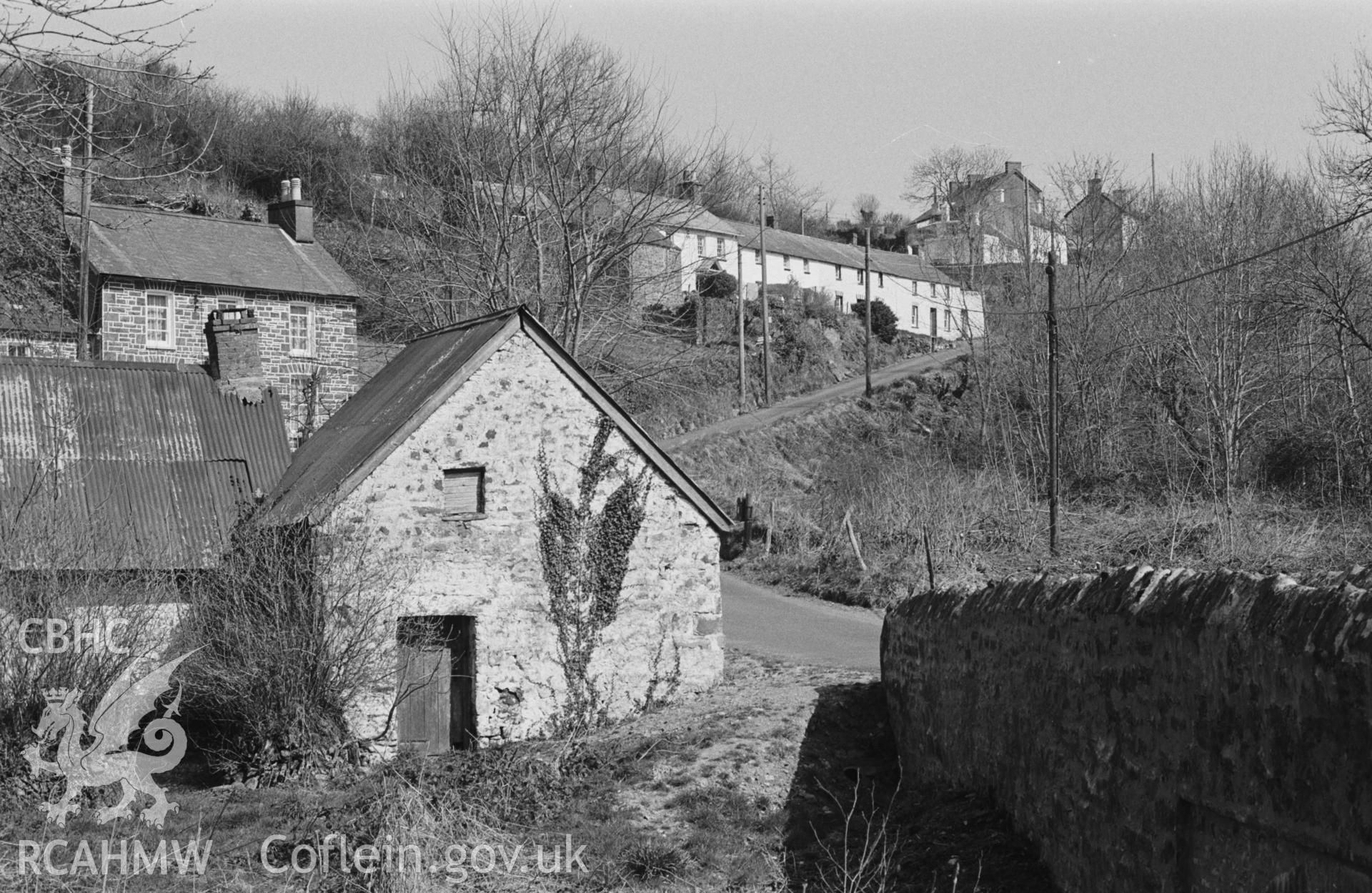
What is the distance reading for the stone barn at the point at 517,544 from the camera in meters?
17.5

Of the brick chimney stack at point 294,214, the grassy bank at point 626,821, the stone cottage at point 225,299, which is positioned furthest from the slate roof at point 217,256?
the grassy bank at point 626,821

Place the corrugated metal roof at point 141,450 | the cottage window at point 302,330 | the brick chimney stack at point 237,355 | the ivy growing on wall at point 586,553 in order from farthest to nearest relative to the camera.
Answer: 1. the cottage window at point 302,330
2. the brick chimney stack at point 237,355
3. the corrugated metal roof at point 141,450
4. the ivy growing on wall at point 586,553

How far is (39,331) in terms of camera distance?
30.1 m

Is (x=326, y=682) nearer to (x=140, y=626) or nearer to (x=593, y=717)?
(x=140, y=626)

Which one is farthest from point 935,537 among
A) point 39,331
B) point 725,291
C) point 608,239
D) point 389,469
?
point 725,291

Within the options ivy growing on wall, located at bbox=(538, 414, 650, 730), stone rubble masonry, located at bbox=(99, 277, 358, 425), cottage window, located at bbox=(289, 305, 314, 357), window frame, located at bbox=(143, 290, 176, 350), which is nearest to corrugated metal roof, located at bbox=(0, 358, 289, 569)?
ivy growing on wall, located at bbox=(538, 414, 650, 730)

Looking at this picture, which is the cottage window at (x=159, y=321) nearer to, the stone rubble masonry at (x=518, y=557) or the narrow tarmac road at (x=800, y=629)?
the narrow tarmac road at (x=800, y=629)

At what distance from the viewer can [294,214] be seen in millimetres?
38312

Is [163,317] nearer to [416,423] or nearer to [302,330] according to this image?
[302,330]

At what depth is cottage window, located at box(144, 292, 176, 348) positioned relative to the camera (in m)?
34.0

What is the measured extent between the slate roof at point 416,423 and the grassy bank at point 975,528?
27.9 ft

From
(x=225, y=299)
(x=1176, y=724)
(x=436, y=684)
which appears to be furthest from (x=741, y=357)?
(x=1176, y=724)

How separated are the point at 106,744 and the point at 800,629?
12.1 metres

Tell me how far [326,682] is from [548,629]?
10.8ft
